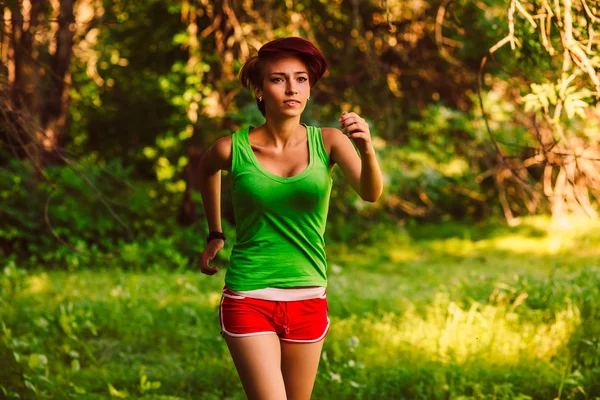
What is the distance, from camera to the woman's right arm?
131 inches

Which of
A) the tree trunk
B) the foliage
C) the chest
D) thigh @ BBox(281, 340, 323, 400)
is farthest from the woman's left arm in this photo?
the tree trunk

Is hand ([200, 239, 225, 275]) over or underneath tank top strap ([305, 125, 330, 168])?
underneath

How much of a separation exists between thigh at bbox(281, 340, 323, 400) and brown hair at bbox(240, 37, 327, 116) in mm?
1000

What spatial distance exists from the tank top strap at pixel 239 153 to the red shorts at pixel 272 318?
0.49 metres

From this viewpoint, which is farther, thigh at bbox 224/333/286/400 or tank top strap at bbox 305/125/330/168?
tank top strap at bbox 305/125/330/168

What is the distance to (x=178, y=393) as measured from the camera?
5.40 m

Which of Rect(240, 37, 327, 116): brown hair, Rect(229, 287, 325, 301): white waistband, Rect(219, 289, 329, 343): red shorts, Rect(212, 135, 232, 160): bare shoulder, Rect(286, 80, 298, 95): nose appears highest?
Rect(240, 37, 327, 116): brown hair

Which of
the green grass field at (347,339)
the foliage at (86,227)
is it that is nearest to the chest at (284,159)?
the green grass field at (347,339)

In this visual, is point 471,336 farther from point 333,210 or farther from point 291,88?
point 333,210

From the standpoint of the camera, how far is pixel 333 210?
41.5ft

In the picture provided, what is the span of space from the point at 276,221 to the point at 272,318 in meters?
0.38

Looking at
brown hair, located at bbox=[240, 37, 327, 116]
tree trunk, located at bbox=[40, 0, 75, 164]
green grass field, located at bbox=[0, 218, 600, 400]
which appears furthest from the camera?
tree trunk, located at bbox=[40, 0, 75, 164]

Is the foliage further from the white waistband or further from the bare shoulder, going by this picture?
the white waistband

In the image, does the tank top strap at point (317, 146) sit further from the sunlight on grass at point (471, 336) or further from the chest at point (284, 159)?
the sunlight on grass at point (471, 336)
